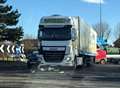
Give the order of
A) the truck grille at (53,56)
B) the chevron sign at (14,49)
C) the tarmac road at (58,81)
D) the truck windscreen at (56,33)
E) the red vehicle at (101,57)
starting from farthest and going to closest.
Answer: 1. the red vehicle at (101,57)
2. the chevron sign at (14,49)
3. the truck grille at (53,56)
4. the truck windscreen at (56,33)
5. the tarmac road at (58,81)

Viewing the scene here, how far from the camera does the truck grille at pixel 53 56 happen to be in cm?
3859

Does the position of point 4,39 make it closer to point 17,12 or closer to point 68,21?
point 17,12

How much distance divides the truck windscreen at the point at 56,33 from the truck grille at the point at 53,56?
1.25 meters

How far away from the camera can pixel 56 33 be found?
3797 cm

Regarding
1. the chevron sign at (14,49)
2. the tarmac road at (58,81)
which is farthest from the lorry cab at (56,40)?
the chevron sign at (14,49)

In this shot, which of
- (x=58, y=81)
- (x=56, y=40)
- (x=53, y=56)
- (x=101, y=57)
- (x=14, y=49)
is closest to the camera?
(x=58, y=81)

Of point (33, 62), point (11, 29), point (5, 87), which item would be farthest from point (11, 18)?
point (5, 87)

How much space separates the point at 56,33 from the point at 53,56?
191cm

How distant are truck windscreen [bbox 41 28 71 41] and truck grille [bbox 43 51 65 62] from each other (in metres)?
1.25

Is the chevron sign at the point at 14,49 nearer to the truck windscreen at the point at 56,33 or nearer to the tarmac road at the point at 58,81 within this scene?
the tarmac road at the point at 58,81

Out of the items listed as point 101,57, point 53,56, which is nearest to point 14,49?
point 101,57

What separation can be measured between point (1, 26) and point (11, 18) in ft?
7.44

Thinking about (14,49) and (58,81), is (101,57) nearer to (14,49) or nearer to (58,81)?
(14,49)

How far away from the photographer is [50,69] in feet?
133
